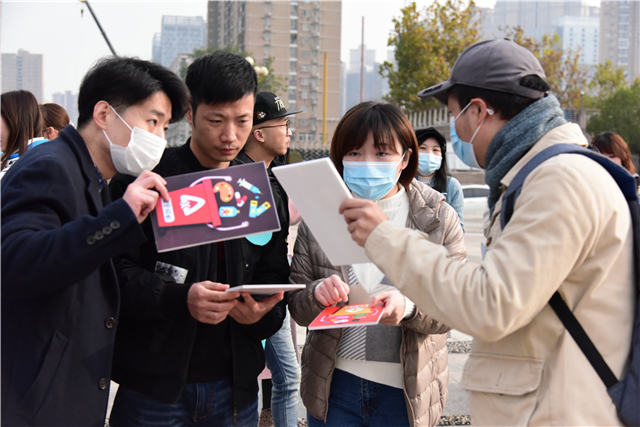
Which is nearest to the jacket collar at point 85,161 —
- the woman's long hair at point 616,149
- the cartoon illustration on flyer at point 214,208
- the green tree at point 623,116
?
the cartoon illustration on flyer at point 214,208

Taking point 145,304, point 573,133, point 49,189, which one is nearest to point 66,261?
point 49,189

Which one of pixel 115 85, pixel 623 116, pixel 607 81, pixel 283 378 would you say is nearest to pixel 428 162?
pixel 283 378

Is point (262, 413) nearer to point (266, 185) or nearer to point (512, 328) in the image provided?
point (266, 185)

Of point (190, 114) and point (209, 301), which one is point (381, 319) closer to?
point (209, 301)

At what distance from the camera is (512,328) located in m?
1.55

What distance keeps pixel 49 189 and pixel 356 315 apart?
114cm

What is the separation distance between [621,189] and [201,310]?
4.75 feet

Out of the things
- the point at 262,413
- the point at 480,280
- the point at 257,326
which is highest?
the point at 480,280

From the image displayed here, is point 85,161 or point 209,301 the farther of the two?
point 209,301

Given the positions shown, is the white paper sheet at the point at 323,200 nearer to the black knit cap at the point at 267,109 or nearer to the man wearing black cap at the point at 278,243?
the man wearing black cap at the point at 278,243

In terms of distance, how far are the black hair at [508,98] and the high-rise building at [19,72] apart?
203cm

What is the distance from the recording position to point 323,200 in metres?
1.92

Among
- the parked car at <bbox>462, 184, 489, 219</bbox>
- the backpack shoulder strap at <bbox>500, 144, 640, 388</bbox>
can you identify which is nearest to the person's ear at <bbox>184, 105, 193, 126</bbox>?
the backpack shoulder strap at <bbox>500, 144, 640, 388</bbox>

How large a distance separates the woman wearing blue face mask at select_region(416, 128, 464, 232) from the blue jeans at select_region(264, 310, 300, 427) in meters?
2.16
